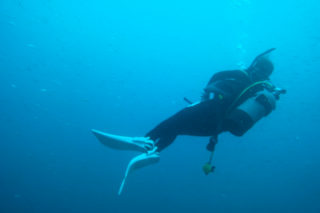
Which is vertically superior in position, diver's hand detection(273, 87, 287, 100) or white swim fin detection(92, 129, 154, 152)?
diver's hand detection(273, 87, 287, 100)

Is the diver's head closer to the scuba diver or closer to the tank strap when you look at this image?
the scuba diver

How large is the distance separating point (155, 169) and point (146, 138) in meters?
25.1

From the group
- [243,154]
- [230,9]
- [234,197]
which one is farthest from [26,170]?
[230,9]

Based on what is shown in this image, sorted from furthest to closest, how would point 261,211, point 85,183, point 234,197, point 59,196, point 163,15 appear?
point 163,15
point 234,197
point 261,211
point 85,183
point 59,196

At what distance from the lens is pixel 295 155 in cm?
5334

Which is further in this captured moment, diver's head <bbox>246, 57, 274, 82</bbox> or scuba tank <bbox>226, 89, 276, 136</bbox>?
diver's head <bbox>246, 57, 274, 82</bbox>

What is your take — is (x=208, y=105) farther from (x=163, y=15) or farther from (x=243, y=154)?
(x=163, y=15)

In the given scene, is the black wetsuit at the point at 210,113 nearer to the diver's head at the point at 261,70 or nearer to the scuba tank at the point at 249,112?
the scuba tank at the point at 249,112

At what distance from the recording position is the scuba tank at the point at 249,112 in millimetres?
4031

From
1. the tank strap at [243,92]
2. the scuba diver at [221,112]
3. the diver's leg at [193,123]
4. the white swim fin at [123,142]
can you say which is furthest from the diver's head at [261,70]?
the white swim fin at [123,142]

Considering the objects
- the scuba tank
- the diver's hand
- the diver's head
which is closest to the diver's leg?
the scuba tank

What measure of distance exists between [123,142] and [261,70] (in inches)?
91.9

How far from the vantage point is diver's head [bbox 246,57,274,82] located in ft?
14.5

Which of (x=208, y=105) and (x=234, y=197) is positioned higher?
(x=208, y=105)
